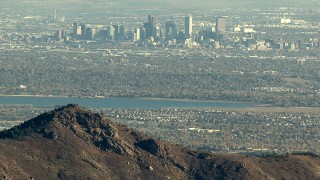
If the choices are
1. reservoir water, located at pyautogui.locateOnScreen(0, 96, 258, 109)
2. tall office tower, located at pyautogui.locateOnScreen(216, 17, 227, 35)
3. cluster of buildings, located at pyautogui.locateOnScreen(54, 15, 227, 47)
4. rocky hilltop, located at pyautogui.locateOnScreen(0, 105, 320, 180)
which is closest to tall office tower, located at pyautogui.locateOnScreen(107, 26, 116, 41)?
cluster of buildings, located at pyautogui.locateOnScreen(54, 15, 227, 47)

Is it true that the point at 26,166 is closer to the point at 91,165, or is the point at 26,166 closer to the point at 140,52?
the point at 91,165

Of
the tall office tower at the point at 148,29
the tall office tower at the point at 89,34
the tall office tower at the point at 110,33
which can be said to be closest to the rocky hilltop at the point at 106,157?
the tall office tower at the point at 110,33

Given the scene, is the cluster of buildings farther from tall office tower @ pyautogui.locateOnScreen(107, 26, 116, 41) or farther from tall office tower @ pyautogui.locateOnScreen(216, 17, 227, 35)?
tall office tower @ pyautogui.locateOnScreen(216, 17, 227, 35)

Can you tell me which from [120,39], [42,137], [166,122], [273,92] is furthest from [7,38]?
[42,137]

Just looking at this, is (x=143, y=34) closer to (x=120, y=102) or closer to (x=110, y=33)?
(x=110, y=33)

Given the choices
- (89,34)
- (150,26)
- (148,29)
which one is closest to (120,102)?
(89,34)

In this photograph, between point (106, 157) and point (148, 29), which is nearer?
point (106, 157)

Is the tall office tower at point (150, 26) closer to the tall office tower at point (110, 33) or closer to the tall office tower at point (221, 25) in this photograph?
the tall office tower at point (110, 33)
